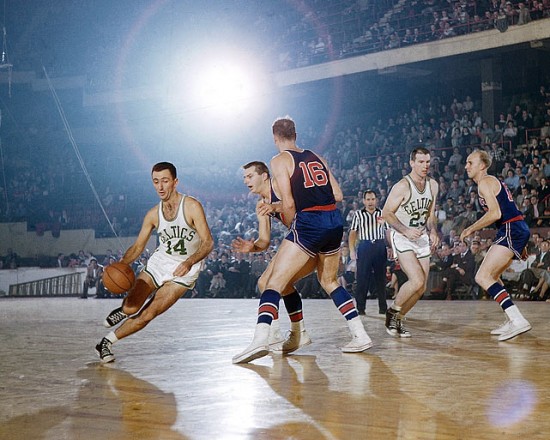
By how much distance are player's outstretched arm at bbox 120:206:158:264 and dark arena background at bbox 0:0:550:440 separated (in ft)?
3.12

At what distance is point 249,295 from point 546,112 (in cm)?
963

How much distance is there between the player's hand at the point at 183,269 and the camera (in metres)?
6.80

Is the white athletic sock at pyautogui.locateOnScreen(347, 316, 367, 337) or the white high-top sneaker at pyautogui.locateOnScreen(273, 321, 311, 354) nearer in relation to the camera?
the white athletic sock at pyautogui.locateOnScreen(347, 316, 367, 337)

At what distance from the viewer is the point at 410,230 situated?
844 centimetres

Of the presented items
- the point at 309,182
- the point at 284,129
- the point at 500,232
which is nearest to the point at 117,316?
the point at 309,182

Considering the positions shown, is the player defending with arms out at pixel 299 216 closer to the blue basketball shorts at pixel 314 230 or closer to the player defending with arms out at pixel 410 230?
the blue basketball shorts at pixel 314 230

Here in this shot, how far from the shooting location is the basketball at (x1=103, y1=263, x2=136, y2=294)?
277 inches

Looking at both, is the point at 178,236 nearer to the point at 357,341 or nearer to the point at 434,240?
the point at 357,341

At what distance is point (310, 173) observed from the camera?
22.0 ft

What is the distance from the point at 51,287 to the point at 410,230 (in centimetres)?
1799

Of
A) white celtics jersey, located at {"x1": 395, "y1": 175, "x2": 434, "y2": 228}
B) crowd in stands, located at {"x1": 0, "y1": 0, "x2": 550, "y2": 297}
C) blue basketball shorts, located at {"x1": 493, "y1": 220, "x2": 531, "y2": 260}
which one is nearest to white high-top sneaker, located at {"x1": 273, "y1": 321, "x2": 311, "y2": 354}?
white celtics jersey, located at {"x1": 395, "y1": 175, "x2": 434, "y2": 228}

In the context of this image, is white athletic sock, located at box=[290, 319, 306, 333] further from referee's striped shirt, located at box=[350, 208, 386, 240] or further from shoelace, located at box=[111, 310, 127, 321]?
referee's striped shirt, located at box=[350, 208, 386, 240]

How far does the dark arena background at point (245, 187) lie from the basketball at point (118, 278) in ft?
2.26

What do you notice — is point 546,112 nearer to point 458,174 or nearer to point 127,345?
point 458,174
